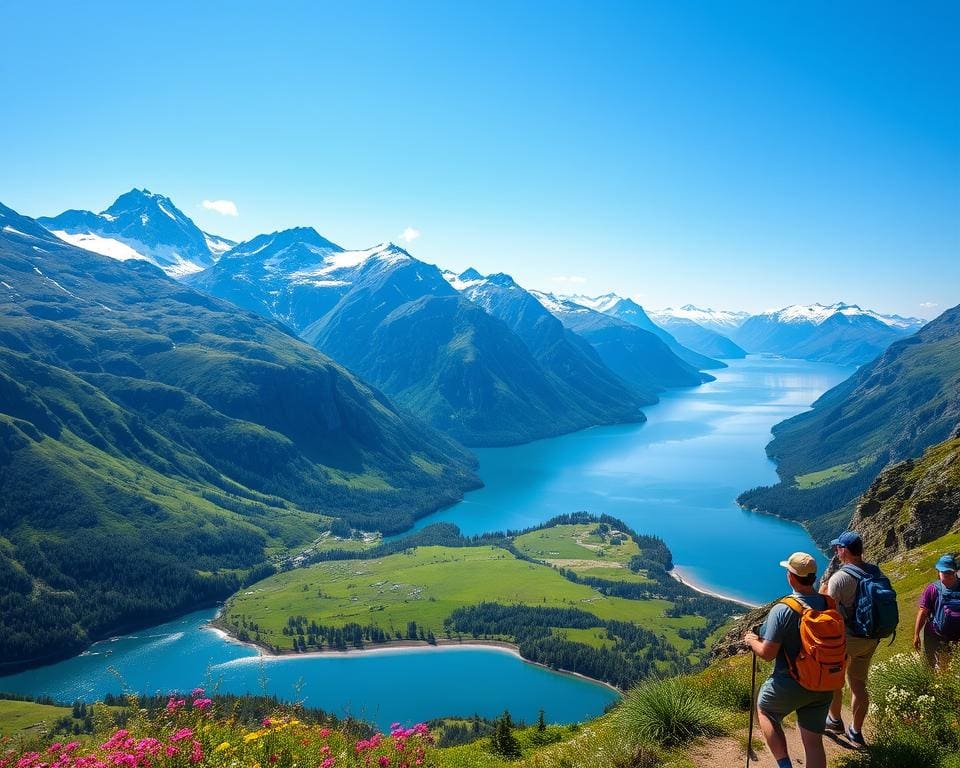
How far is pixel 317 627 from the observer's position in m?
155

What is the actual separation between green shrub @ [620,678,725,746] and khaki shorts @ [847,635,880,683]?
3.06 meters

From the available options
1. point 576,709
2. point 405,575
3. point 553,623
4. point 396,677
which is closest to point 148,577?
point 405,575

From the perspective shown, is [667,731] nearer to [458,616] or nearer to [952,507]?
[952,507]

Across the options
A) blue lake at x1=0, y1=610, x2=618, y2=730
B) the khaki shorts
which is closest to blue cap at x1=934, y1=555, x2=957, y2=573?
the khaki shorts

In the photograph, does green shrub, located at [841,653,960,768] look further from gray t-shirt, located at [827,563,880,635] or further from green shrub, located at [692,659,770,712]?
green shrub, located at [692,659,770,712]

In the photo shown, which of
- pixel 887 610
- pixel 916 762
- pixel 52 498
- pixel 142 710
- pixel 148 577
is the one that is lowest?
pixel 148 577

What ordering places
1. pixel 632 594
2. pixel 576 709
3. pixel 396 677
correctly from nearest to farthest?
pixel 576 709 → pixel 396 677 → pixel 632 594

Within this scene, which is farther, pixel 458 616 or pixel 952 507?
pixel 458 616

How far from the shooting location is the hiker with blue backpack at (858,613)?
1105 cm

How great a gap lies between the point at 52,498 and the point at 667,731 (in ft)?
767

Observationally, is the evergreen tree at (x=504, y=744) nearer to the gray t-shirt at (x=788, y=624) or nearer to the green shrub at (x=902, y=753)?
the green shrub at (x=902, y=753)

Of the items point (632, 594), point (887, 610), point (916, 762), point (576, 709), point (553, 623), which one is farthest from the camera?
point (632, 594)

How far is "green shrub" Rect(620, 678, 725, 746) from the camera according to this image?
13.2m

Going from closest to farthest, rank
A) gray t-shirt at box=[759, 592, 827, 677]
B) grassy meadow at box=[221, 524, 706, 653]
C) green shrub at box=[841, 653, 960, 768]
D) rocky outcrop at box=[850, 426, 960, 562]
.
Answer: gray t-shirt at box=[759, 592, 827, 677]
green shrub at box=[841, 653, 960, 768]
rocky outcrop at box=[850, 426, 960, 562]
grassy meadow at box=[221, 524, 706, 653]
